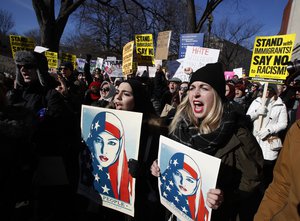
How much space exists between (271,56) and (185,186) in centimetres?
375

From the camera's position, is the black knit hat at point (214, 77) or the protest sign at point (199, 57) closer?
the black knit hat at point (214, 77)

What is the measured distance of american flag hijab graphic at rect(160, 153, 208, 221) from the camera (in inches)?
60.4

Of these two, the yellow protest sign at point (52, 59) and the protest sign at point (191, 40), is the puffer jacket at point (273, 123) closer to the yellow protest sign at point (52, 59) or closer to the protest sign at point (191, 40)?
the protest sign at point (191, 40)

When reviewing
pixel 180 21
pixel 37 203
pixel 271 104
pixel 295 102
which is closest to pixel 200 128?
pixel 37 203

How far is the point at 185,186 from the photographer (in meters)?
1.61

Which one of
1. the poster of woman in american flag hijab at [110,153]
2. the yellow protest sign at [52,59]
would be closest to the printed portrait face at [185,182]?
the poster of woman in american flag hijab at [110,153]

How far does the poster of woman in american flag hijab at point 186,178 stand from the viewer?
4.84ft

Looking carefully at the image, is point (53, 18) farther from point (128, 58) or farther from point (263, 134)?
point (263, 134)

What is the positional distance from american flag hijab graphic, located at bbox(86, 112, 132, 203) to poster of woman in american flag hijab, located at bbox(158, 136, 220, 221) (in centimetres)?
31

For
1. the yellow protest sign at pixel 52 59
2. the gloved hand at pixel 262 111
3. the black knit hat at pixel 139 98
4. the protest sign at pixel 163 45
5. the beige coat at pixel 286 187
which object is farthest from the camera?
the yellow protest sign at pixel 52 59

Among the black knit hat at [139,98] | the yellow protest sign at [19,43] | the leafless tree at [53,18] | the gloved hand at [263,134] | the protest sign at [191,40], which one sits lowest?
the gloved hand at [263,134]

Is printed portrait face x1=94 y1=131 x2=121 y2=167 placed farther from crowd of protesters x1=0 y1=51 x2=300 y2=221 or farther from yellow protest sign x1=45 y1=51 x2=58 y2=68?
yellow protest sign x1=45 y1=51 x2=58 y2=68

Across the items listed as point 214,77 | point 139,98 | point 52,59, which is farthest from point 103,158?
point 52,59

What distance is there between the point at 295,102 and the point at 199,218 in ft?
20.2
